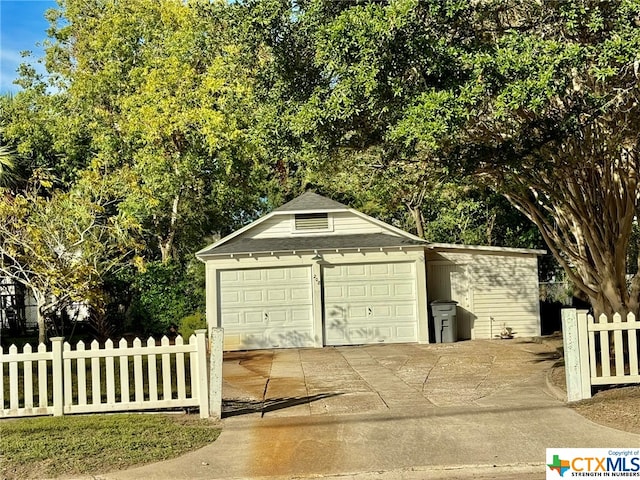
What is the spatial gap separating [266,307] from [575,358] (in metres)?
9.68

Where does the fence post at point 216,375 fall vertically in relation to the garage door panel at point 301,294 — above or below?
below

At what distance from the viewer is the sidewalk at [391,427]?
20.0 feet

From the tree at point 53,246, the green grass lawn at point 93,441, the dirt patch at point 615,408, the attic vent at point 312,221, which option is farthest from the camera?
the attic vent at point 312,221

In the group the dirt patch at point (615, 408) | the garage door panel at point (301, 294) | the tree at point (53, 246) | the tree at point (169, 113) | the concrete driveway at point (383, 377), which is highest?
the tree at point (169, 113)

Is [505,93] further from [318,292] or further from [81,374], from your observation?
[318,292]

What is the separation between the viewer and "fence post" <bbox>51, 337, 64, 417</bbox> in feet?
26.2

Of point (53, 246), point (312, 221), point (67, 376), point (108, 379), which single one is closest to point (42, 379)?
point (67, 376)

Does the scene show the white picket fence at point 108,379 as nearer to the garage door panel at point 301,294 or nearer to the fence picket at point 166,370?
the fence picket at point 166,370

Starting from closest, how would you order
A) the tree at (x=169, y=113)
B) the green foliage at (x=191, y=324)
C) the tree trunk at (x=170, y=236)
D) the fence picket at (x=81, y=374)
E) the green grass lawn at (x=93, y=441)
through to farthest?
the green grass lawn at (x=93, y=441), the fence picket at (x=81, y=374), the green foliage at (x=191, y=324), the tree at (x=169, y=113), the tree trunk at (x=170, y=236)

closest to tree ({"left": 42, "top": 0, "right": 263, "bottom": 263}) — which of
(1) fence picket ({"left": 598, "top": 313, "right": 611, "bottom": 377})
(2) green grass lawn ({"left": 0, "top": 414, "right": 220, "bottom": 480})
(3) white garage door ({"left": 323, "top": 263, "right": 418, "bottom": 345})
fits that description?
(3) white garage door ({"left": 323, "top": 263, "right": 418, "bottom": 345})

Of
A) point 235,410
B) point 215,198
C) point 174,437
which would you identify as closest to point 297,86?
point 235,410

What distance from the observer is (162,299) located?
769 inches

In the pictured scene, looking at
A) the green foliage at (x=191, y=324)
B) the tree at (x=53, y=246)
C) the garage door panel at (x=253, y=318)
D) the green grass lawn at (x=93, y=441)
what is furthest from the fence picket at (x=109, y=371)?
the green foliage at (x=191, y=324)

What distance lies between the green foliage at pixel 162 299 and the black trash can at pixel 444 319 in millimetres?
7094
